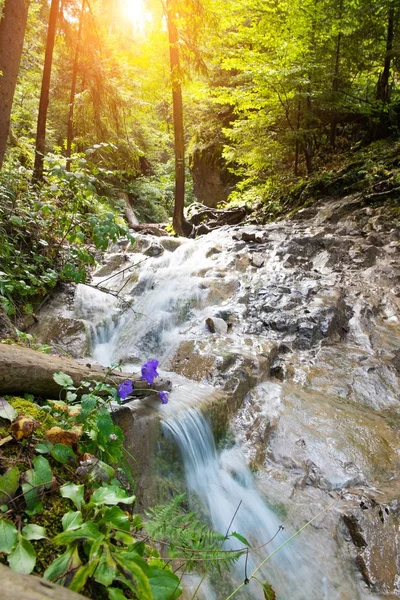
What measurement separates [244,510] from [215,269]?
518cm

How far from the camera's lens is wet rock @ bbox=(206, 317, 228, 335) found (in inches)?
216

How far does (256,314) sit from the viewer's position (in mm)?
5867

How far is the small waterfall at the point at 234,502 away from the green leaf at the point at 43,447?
1.39 m

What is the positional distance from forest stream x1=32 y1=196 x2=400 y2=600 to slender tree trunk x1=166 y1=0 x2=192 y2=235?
3245 mm

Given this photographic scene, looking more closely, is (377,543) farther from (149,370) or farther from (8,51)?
(8,51)

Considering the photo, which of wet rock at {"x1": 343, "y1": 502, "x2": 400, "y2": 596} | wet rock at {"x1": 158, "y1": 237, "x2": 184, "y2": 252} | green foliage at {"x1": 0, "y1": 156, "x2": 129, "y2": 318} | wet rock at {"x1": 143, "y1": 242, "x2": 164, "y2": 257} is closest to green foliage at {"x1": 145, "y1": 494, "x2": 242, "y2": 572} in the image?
wet rock at {"x1": 343, "y1": 502, "x2": 400, "y2": 596}

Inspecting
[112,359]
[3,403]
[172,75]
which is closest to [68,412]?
[3,403]

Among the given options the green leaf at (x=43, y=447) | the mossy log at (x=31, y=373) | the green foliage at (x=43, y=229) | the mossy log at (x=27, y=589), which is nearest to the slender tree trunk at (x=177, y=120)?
the green foliage at (x=43, y=229)

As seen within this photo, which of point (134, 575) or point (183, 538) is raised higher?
point (134, 575)

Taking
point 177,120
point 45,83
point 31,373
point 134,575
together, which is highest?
point 177,120

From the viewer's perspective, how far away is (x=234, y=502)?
2.90m

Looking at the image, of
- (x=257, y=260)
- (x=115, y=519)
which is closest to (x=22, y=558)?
A: (x=115, y=519)

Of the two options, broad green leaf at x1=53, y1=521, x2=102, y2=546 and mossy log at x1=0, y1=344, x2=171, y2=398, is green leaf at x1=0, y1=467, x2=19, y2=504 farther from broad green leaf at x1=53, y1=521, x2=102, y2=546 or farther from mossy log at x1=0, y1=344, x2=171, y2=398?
mossy log at x1=0, y1=344, x2=171, y2=398

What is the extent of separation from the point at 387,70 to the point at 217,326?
9.90 metres
